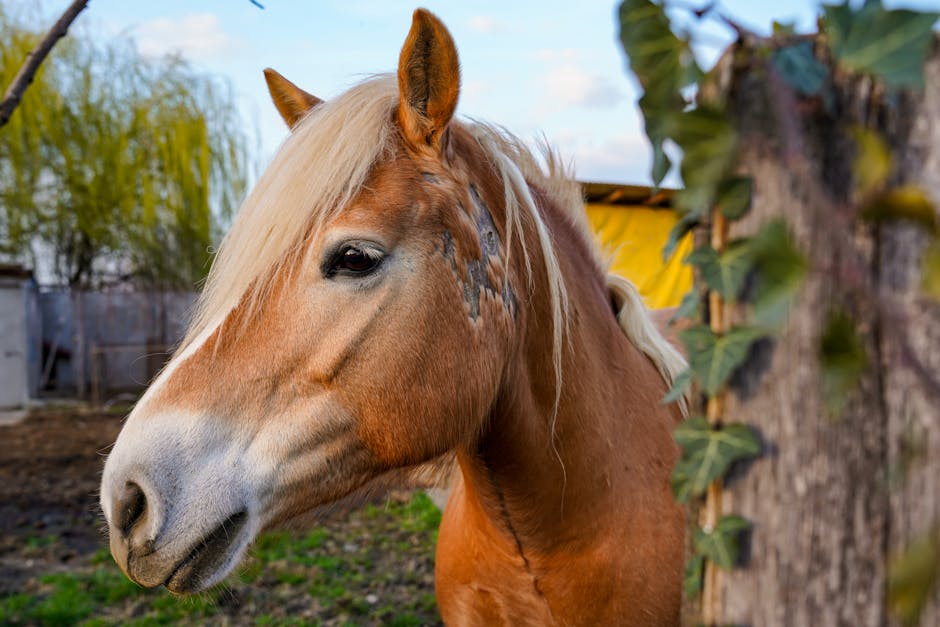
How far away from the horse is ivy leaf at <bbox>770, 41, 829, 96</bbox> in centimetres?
74

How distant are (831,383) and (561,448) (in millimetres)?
1134

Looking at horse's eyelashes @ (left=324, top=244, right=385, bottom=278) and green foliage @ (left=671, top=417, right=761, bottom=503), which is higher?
horse's eyelashes @ (left=324, top=244, right=385, bottom=278)

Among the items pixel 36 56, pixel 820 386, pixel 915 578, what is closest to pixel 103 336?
pixel 36 56

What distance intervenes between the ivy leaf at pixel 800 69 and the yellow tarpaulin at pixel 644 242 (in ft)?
13.5

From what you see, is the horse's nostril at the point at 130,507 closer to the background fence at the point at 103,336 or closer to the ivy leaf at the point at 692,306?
the ivy leaf at the point at 692,306

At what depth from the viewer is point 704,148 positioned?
79 centimetres

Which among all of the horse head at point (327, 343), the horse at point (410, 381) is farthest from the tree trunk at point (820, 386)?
the horse head at point (327, 343)

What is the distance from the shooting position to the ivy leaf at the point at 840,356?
2.30 feet

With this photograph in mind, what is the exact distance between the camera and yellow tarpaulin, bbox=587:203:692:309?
4883 mm

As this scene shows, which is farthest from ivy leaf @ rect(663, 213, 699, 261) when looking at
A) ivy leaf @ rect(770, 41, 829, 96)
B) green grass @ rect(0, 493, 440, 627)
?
green grass @ rect(0, 493, 440, 627)

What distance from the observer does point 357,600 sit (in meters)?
4.29

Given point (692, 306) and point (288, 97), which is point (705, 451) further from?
point (288, 97)

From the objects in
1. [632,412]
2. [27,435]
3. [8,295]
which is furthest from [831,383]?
→ [8,295]

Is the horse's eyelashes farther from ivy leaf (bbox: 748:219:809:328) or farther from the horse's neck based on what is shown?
ivy leaf (bbox: 748:219:809:328)
